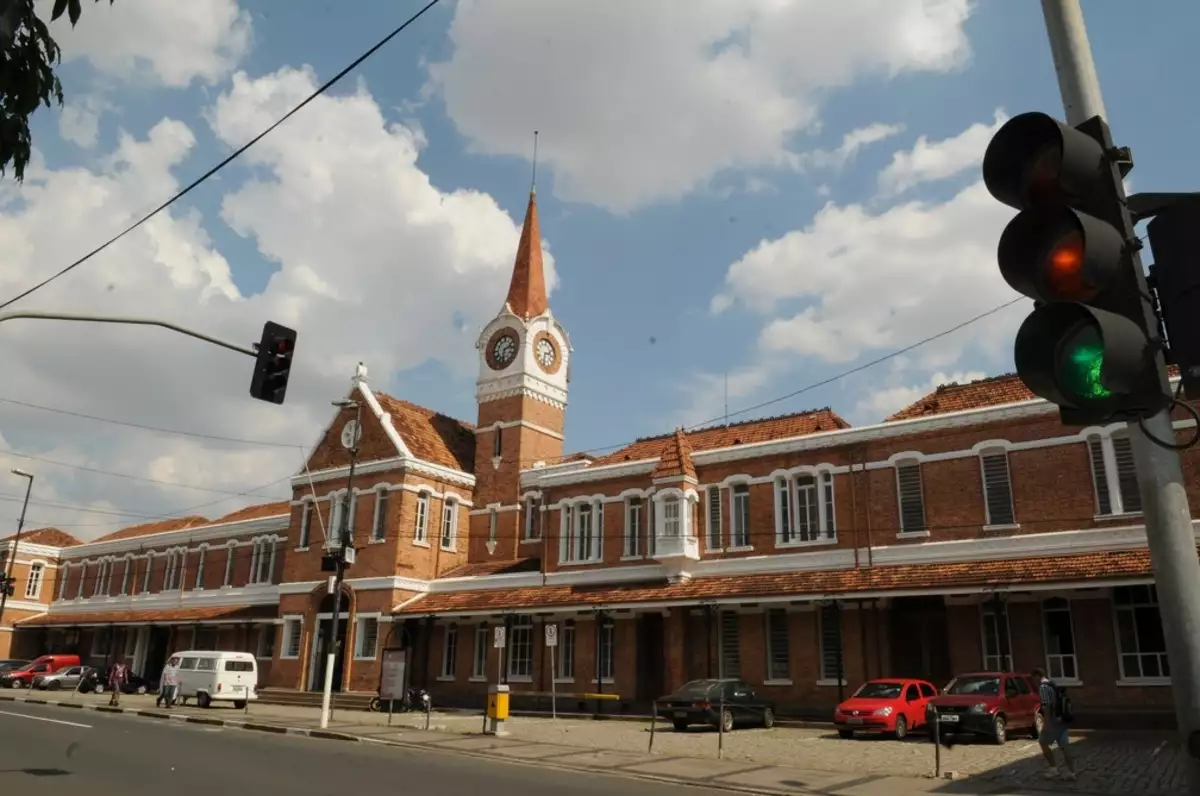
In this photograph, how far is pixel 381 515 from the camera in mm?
41562

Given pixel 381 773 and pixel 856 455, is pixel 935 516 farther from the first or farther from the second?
pixel 381 773

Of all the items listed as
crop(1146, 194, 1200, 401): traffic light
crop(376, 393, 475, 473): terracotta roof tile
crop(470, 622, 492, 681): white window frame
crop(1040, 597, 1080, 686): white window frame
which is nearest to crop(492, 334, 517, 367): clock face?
crop(376, 393, 475, 473): terracotta roof tile

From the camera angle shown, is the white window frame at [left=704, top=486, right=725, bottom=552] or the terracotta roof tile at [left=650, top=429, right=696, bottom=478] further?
the terracotta roof tile at [left=650, top=429, right=696, bottom=478]

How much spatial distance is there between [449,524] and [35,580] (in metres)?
39.4

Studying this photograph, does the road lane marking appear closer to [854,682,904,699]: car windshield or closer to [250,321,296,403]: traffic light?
[250,321,296,403]: traffic light

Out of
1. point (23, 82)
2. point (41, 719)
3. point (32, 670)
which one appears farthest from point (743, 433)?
point (32, 670)

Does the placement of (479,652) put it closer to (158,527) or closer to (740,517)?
(740,517)

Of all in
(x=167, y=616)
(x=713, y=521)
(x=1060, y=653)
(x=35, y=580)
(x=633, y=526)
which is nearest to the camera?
(x=1060, y=653)

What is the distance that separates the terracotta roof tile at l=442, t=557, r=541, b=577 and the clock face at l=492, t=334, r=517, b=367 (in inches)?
375

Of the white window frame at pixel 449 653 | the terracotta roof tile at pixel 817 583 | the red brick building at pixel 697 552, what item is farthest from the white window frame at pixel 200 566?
the white window frame at pixel 449 653

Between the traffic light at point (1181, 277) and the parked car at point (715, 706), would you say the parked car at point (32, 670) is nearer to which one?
the parked car at point (715, 706)

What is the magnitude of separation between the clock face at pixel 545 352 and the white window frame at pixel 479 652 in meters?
13.2

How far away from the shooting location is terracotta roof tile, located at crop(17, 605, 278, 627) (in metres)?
46.1

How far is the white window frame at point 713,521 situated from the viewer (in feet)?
110
